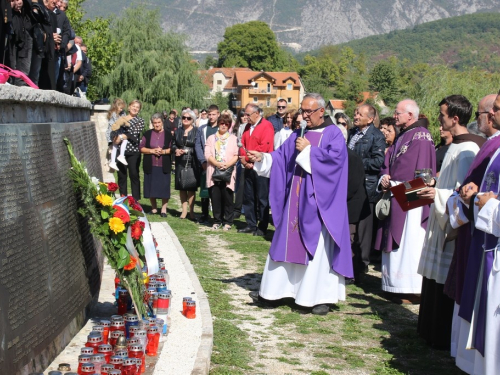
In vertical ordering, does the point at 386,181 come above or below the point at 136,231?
above

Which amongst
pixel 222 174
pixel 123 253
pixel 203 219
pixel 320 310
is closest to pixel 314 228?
pixel 320 310

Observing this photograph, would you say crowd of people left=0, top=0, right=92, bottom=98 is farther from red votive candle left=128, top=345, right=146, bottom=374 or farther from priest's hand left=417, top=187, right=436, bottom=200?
priest's hand left=417, top=187, right=436, bottom=200

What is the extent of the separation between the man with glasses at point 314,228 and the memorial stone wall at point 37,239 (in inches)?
86.1

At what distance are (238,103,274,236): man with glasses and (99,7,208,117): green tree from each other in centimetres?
2662

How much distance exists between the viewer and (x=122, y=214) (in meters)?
5.87

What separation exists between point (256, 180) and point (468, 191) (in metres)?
7.94

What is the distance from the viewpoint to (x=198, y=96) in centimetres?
4194

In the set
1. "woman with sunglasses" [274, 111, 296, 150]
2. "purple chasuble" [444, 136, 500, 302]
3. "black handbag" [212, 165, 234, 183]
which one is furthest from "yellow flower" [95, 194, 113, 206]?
"woman with sunglasses" [274, 111, 296, 150]

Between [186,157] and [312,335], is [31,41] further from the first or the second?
[186,157]

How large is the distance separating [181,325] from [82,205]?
1338 mm

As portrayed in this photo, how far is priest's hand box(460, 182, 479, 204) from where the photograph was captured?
17.4 ft

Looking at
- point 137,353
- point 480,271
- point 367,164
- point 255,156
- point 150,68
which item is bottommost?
point 137,353

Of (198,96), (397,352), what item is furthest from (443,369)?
(198,96)

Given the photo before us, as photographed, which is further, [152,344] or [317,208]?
[317,208]
